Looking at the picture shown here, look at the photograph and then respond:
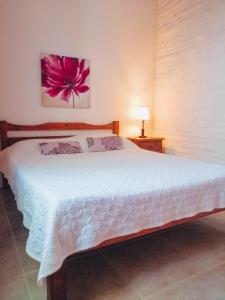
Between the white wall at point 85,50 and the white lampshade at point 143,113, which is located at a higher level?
the white wall at point 85,50

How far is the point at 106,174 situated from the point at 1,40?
8.03 feet

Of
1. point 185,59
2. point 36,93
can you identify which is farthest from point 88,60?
point 185,59

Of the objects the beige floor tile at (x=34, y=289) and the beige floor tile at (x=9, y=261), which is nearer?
the beige floor tile at (x=34, y=289)

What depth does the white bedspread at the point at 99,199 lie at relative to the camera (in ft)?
4.05

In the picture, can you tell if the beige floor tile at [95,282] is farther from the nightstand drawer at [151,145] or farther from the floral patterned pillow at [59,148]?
the nightstand drawer at [151,145]

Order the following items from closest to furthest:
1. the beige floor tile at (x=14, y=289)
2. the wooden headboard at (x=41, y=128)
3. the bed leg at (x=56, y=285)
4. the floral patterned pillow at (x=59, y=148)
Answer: the bed leg at (x=56, y=285)
the beige floor tile at (x=14, y=289)
the floral patterned pillow at (x=59, y=148)
the wooden headboard at (x=41, y=128)

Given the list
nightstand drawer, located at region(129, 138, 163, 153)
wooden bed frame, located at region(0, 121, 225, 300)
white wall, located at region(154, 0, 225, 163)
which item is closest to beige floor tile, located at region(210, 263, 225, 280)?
wooden bed frame, located at region(0, 121, 225, 300)

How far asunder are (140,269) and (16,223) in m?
1.33

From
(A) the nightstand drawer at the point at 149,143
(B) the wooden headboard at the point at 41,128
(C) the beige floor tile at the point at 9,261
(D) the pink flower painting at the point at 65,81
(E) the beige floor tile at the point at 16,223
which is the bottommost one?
(C) the beige floor tile at the point at 9,261

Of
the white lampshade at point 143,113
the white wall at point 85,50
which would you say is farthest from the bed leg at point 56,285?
the white lampshade at point 143,113

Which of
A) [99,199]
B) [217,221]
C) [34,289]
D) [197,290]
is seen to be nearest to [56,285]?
[34,289]

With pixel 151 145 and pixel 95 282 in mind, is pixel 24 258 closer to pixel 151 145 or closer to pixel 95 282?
pixel 95 282

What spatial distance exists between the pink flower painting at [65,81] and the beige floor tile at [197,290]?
281 cm

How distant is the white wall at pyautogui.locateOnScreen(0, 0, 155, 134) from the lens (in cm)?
317
